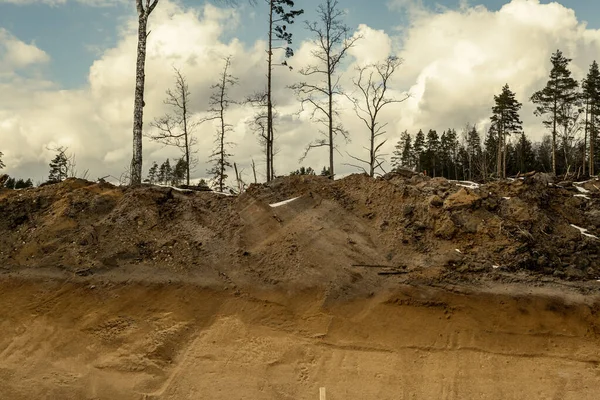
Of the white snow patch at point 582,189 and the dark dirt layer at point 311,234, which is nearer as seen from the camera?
the dark dirt layer at point 311,234

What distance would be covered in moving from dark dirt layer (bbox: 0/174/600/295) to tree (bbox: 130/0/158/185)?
1.36m

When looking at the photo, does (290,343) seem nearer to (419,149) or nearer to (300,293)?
(300,293)

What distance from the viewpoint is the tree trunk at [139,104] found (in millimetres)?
10844

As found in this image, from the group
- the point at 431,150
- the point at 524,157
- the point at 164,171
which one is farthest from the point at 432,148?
the point at 164,171

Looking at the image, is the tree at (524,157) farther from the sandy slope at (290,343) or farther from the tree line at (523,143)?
the sandy slope at (290,343)

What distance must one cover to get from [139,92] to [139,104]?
342 millimetres

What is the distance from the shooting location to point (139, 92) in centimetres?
1126

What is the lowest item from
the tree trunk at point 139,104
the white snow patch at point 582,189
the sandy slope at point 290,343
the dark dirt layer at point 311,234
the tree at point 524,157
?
the sandy slope at point 290,343

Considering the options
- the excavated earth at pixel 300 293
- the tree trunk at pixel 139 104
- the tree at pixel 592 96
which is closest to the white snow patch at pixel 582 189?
the excavated earth at pixel 300 293

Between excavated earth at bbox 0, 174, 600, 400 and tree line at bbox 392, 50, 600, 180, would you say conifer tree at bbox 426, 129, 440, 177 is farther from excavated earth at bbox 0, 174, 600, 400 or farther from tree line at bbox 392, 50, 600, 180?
excavated earth at bbox 0, 174, 600, 400

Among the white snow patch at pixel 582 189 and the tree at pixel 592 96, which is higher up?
the tree at pixel 592 96

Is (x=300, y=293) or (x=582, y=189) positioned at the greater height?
(x=582, y=189)

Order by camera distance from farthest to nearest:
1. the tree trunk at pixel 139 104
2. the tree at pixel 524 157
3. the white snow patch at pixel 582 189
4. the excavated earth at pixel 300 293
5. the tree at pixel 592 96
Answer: the tree at pixel 524 157 < the tree at pixel 592 96 < the tree trunk at pixel 139 104 < the white snow patch at pixel 582 189 < the excavated earth at pixel 300 293

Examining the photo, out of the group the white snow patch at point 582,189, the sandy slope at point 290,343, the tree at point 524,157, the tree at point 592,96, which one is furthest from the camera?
the tree at point 524,157
